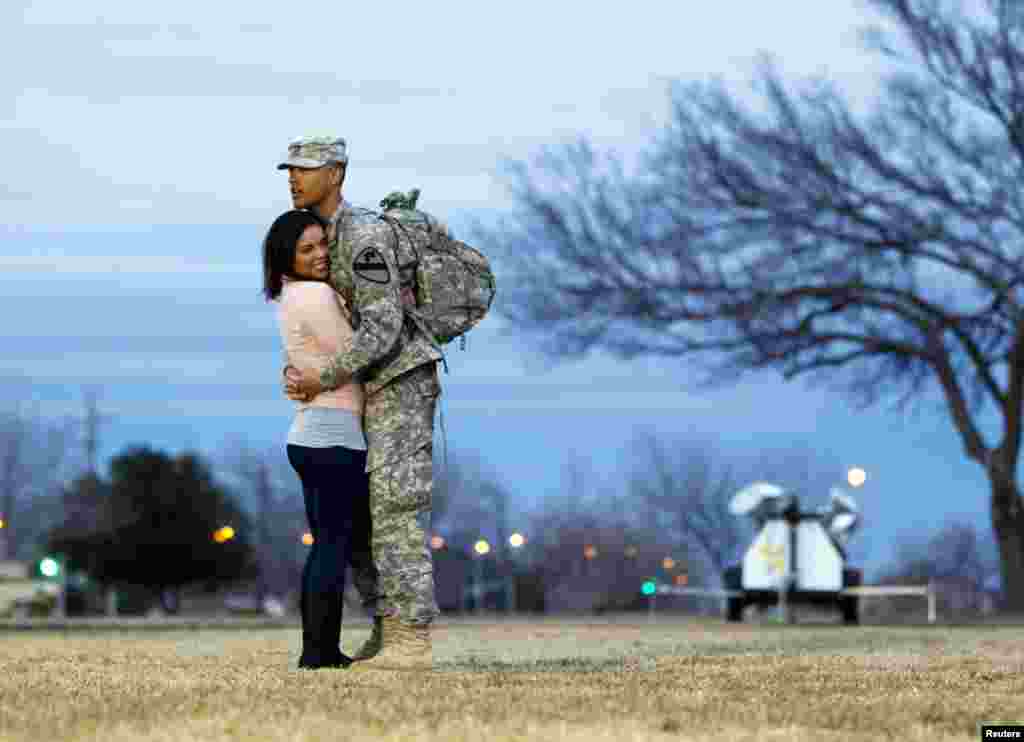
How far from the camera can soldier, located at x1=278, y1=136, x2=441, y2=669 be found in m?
7.86

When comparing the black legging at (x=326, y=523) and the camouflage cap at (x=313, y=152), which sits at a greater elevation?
the camouflage cap at (x=313, y=152)

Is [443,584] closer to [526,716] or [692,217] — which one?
[692,217]

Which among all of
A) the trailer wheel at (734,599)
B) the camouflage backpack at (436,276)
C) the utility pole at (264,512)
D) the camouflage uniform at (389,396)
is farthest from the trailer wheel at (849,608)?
the utility pole at (264,512)

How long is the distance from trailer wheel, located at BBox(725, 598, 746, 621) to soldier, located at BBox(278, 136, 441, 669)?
17475mm

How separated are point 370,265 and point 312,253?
0.27 meters

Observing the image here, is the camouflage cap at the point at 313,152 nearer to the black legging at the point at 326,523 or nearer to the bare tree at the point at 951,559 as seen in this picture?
the black legging at the point at 326,523

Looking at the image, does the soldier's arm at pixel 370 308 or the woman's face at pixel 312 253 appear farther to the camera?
the woman's face at pixel 312 253

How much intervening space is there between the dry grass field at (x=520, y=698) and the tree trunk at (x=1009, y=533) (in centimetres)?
2002

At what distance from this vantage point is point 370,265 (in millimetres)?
7848

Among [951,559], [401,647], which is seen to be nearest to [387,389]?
[401,647]

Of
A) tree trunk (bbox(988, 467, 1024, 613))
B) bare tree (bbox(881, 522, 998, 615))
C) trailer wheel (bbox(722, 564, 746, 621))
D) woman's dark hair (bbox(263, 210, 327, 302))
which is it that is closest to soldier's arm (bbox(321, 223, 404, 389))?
woman's dark hair (bbox(263, 210, 327, 302))

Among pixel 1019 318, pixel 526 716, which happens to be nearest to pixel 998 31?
pixel 1019 318

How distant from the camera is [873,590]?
915 inches

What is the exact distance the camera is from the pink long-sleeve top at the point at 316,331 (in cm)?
797
